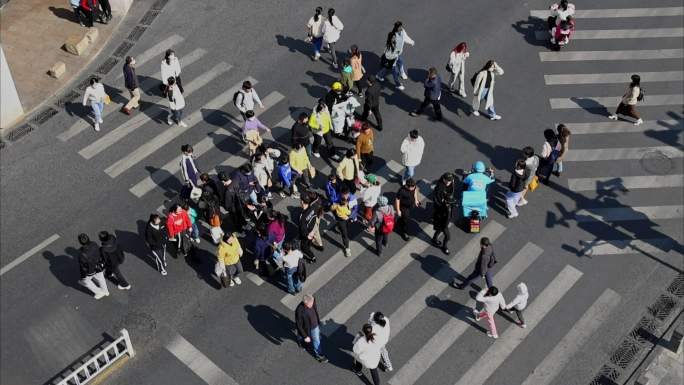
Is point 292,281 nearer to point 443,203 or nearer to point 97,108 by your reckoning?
point 443,203

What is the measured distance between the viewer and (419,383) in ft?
51.0

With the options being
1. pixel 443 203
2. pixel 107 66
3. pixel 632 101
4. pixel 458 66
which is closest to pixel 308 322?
pixel 443 203

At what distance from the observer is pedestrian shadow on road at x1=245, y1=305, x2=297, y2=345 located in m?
16.3

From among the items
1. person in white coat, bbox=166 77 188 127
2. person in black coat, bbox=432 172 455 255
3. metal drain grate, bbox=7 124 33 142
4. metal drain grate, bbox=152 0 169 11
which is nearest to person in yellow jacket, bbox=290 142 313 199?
person in black coat, bbox=432 172 455 255

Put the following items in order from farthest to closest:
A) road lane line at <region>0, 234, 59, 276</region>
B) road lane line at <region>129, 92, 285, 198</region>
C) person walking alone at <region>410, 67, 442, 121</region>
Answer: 1. person walking alone at <region>410, 67, 442, 121</region>
2. road lane line at <region>129, 92, 285, 198</region>
3. road lane line at <region>0, 234, 59, 276</region>

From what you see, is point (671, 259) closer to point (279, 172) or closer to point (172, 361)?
point (279, 172)

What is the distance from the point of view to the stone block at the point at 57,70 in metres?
22.5

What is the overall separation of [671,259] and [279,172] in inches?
371

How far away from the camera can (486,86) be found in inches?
805

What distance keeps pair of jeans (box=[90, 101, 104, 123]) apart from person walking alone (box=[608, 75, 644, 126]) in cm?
1385

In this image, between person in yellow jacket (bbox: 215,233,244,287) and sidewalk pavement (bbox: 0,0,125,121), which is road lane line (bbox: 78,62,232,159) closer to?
sidewalk pavement (bbox: 0,0,125,121)

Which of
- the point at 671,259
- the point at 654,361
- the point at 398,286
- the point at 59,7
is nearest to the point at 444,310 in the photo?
the point at 398,286

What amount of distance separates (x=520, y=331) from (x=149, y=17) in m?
15.4

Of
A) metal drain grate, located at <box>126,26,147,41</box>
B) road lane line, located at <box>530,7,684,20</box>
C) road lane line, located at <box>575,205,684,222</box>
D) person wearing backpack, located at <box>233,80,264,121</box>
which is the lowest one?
metal drain grate, located at <box>126,26,147,41</box>
